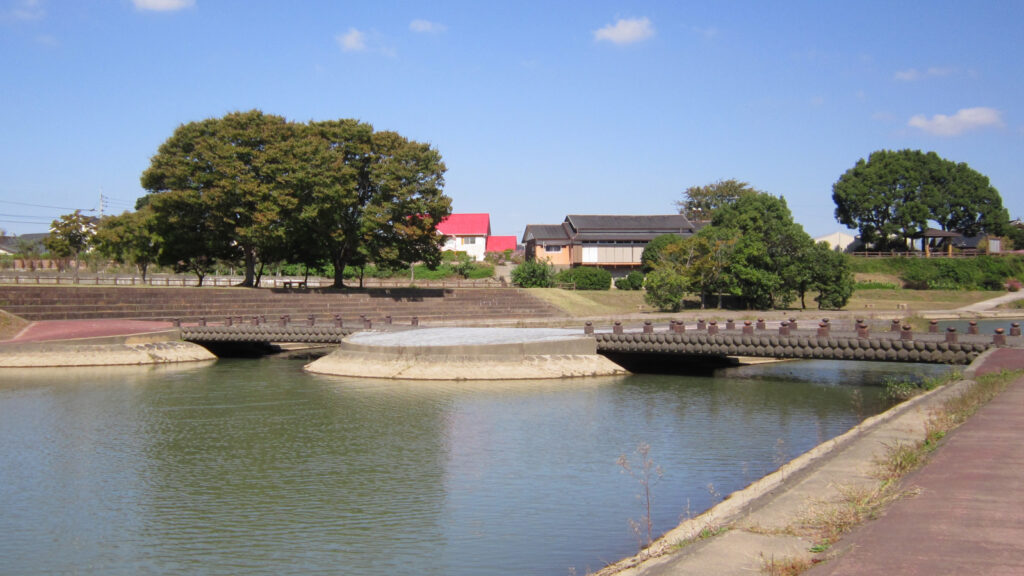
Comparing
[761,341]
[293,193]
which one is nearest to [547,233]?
[293,193]

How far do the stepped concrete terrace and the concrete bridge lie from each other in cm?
470

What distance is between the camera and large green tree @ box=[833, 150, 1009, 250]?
88.3 m

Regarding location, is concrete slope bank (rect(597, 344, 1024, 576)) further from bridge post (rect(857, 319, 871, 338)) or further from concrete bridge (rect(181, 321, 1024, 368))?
bridge post (rect(857, 319, 871, 338))

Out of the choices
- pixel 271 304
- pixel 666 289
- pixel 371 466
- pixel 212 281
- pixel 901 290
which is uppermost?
pixel 901 290

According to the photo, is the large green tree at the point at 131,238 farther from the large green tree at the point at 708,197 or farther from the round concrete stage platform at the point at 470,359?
the large green tree at the point at 708,197

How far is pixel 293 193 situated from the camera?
5394cm

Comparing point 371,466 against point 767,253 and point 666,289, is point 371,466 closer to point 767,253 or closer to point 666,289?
point 666,289

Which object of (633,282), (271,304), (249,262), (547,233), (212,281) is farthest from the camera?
(547,233)

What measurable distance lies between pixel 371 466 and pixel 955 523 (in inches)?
503

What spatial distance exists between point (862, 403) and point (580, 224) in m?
59.2

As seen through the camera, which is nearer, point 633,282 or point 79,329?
point 79,329

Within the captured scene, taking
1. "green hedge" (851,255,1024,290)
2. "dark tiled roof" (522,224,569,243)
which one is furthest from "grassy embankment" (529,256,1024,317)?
"dark tiled roof" (522,224,569,243)

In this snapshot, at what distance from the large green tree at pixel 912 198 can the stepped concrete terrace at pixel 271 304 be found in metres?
Answer: 48.9

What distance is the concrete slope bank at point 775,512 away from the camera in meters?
8.72
